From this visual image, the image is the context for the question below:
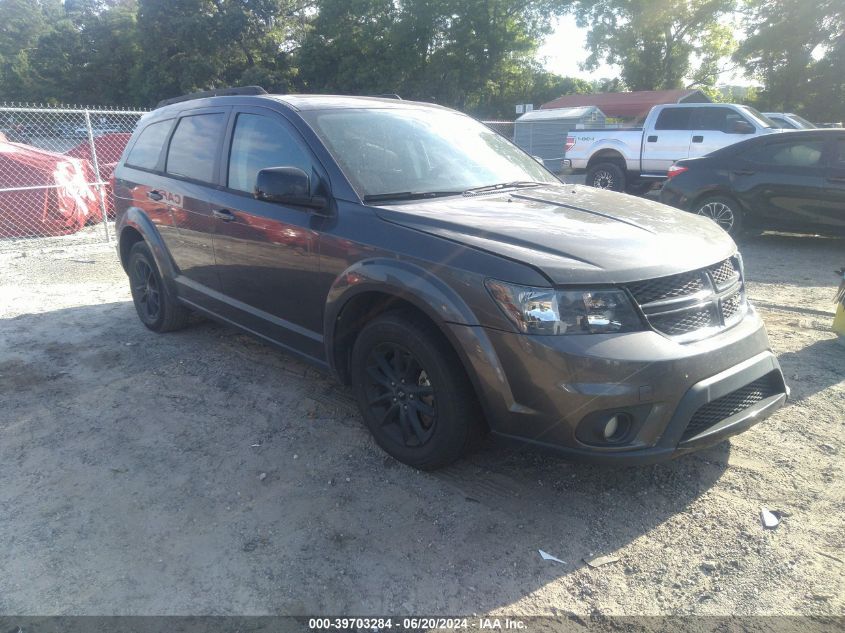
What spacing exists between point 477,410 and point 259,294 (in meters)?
1.79

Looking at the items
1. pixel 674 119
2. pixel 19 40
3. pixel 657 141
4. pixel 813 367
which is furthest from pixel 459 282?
pixel 19 40

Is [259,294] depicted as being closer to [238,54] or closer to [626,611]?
[626,611]

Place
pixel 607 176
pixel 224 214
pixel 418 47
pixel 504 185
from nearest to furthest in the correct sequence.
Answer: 1. pixel 504 185
2. pixel 224 214
3. pixel 607 176
4. pixel 418 47

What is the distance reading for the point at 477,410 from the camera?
3.00m

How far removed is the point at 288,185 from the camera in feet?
11.0

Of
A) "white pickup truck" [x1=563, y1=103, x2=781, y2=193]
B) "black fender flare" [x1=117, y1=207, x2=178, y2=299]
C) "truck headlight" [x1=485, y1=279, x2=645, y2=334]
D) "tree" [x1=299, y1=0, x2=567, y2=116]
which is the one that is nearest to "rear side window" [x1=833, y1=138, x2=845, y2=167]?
"white pickup truck" [x1=563, y1=103, x2=781, y2=193]

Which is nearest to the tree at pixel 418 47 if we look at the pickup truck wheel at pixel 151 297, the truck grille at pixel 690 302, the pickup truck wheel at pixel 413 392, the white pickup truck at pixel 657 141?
the white pickup truck at pixel 657 141

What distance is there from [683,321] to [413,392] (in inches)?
51.6

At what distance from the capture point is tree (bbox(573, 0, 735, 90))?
4103 cm

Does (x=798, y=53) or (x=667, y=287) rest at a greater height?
(x=798, y=53)

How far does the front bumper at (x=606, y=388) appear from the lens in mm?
2586

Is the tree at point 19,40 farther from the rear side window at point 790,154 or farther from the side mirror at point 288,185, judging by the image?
the side mirror at point 288,185

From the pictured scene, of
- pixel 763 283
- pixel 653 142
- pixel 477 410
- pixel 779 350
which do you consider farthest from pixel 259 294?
pixel 653 142

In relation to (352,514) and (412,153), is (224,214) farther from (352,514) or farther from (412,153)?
(352,514)
